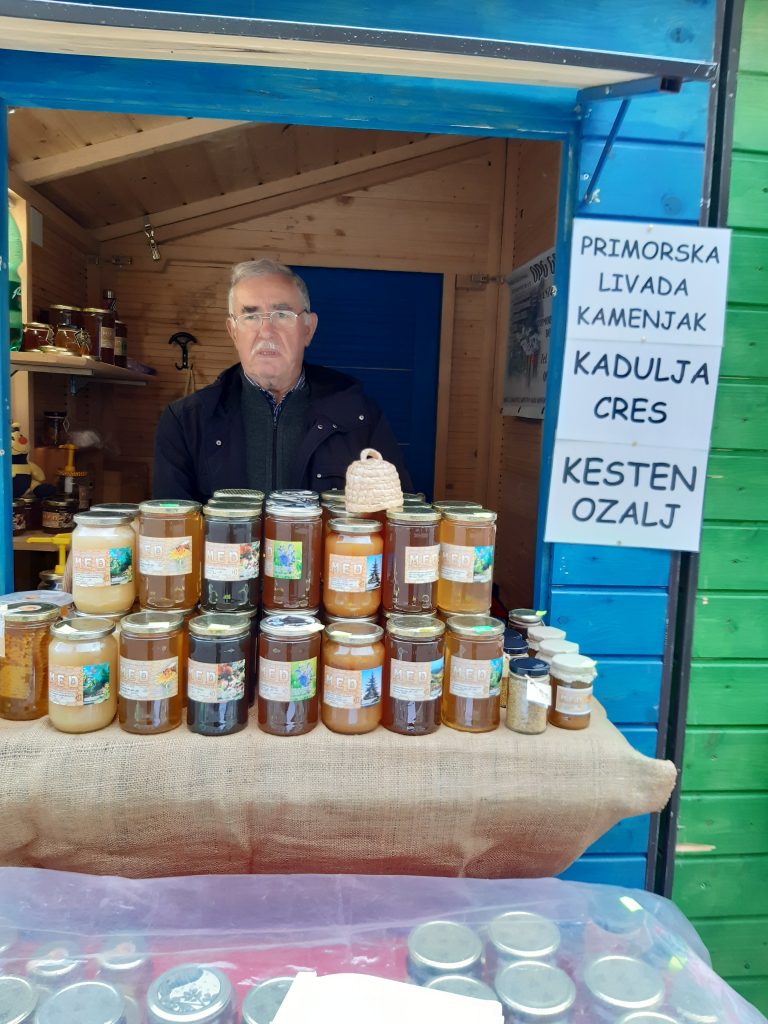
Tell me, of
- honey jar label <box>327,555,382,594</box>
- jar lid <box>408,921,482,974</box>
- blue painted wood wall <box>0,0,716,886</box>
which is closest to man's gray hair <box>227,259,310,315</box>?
blue painted wood wall <box>0,0,716,886</box>

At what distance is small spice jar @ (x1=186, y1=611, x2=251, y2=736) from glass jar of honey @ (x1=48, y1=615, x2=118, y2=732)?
6.1 inches

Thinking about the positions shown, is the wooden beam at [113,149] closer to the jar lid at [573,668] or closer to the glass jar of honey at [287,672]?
the glass jar of honey at [287,672]

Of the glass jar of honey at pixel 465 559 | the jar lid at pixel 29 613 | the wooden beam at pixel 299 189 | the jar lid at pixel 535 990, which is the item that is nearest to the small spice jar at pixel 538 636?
the glass jar of honey at pixel 465 559

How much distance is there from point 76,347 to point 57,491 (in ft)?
1.89

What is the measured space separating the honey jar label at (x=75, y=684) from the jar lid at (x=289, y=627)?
31 centimetres

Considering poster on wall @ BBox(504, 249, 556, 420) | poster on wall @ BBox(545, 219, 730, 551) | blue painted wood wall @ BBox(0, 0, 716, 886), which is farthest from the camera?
poster on wall @ BBox(504, 249, 556, 420)

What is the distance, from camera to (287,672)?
1376mm

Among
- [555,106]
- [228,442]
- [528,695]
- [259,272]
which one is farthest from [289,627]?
[555,106]

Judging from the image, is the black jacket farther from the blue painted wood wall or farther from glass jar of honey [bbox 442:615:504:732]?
glass jar of honey [bbox 442:615:504:732]

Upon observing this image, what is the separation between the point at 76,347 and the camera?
2.94 meters

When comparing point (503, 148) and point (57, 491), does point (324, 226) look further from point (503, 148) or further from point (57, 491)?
point (57, 491)

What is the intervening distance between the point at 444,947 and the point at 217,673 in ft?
1.92

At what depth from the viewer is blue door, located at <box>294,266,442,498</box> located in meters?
3.89

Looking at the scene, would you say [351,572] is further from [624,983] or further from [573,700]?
[624,983]
